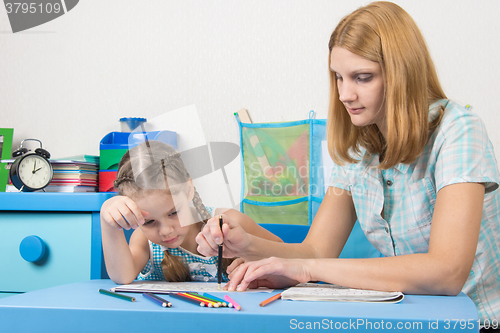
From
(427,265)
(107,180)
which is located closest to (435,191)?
(427,265)

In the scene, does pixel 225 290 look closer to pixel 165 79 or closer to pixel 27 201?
pixel 27 201

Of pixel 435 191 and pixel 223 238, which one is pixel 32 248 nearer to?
pixel 223 238

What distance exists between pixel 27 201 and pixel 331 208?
34.1 inches

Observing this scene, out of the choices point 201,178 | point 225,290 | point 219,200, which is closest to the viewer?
point 225,290

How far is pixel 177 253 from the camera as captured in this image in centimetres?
108

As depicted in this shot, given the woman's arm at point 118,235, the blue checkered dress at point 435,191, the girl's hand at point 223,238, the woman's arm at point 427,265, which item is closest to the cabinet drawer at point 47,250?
the woman's arm at point 118,235

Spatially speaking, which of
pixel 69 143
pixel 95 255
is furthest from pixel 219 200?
pixel 69 143

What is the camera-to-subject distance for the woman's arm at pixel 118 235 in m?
0.77

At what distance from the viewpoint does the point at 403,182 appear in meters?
0.85

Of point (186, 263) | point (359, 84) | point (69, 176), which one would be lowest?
point (186, 263)

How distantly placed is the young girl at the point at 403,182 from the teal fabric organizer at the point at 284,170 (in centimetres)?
63

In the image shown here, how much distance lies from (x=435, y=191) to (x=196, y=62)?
1.23 metres

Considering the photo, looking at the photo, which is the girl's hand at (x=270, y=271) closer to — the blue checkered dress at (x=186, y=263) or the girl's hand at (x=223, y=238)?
the girl's hand at (x=223, y=238)

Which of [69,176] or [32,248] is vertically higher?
[69,176]
